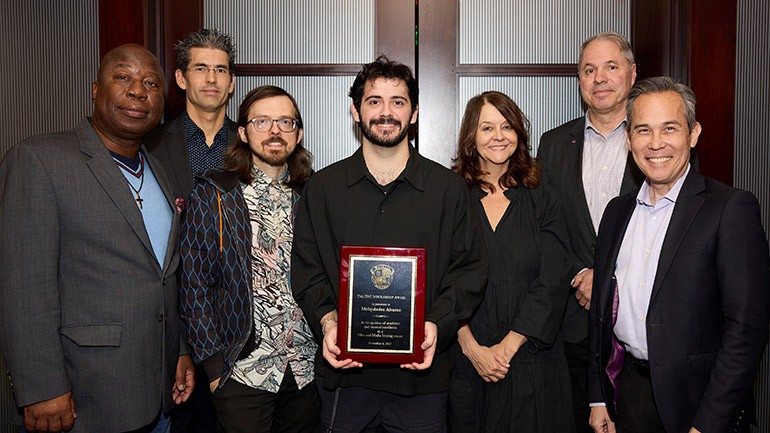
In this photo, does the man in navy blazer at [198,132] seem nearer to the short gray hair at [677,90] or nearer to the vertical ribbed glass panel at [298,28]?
the vertical ribbed glass panel at [298,28]

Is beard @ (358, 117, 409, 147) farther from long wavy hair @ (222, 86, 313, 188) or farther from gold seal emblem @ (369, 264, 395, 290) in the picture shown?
gold seal emblem @ (369, 264, 395, 290)

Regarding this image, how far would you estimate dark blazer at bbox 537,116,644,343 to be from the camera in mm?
2992

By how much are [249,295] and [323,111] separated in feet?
4.95

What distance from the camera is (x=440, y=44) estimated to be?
3.62 meters

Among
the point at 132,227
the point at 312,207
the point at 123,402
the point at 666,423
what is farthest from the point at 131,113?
the point at 666,423

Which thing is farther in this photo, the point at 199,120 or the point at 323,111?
the point at 323,111

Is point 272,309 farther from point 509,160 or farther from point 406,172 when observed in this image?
point 509,160

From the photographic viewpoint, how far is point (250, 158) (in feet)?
8.98

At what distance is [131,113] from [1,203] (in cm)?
54

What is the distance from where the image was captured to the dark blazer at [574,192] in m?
2.99

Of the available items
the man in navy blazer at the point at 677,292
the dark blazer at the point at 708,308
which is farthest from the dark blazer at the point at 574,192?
the dark blazer at the point at 708,308

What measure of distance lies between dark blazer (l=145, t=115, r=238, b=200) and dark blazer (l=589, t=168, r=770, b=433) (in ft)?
6.53

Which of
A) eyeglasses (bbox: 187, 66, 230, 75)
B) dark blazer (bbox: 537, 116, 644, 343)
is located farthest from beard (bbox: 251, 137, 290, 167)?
dark blazer (bbox: 537, 116, 644, 343)

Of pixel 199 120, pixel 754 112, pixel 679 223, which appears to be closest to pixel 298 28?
pixel 199 120
